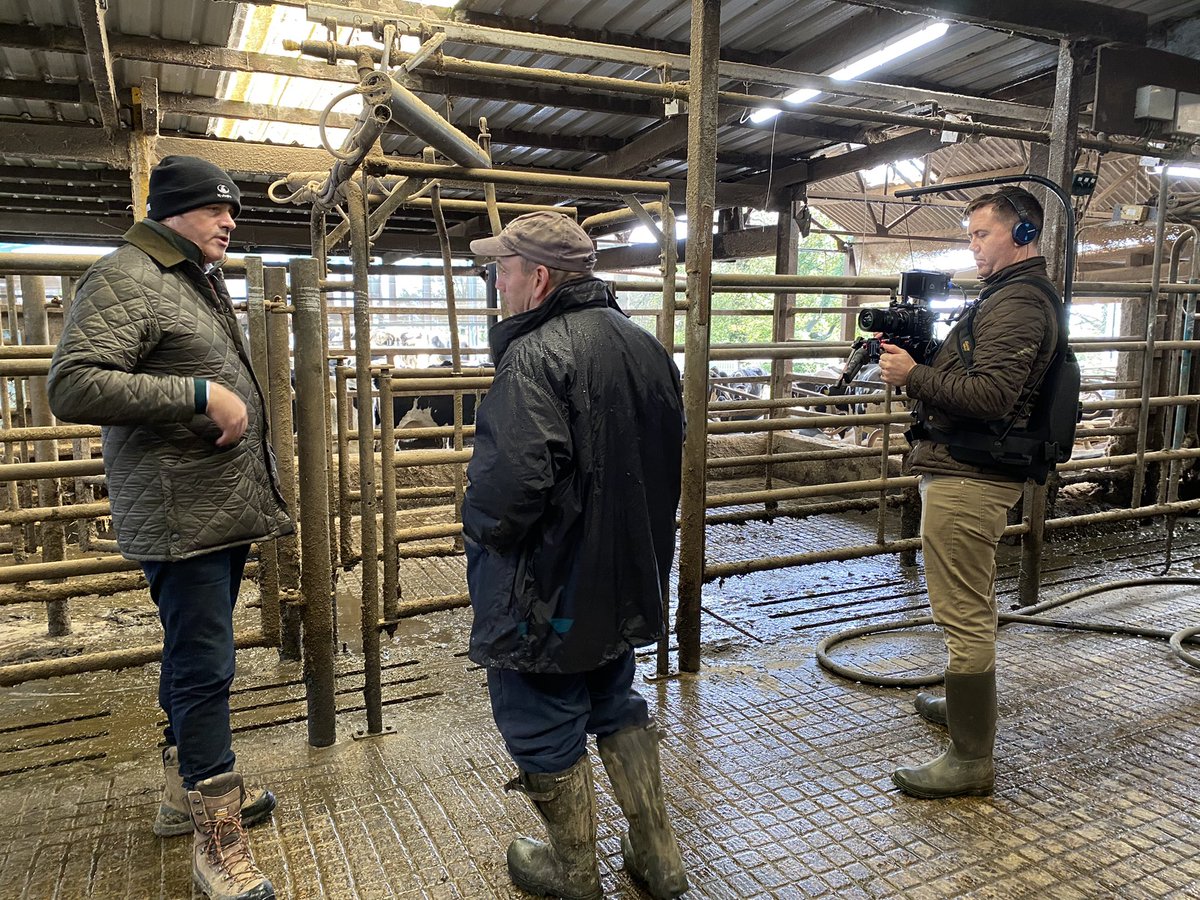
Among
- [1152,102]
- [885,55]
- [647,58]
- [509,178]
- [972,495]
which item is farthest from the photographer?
[885,55]

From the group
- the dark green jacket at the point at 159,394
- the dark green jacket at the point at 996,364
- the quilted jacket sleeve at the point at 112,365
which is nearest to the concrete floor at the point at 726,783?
the dark green jacket at the point at 159,394

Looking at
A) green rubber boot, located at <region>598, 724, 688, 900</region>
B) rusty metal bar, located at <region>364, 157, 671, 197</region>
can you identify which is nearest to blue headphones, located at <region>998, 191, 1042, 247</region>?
rusty metal bar, located at <region>364, 157, 671, 197</region>

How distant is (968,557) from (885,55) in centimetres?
406

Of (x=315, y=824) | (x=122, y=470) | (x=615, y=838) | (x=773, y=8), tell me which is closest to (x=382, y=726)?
(x=315, y=824)

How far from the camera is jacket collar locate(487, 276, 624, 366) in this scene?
6.16ft

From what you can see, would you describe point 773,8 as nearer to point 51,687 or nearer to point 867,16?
point 867,16

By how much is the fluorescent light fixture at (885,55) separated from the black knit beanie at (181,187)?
3.27 metres

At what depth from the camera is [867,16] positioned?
474 cm

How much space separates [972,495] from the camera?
8.08 feet

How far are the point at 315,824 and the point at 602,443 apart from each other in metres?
1.40

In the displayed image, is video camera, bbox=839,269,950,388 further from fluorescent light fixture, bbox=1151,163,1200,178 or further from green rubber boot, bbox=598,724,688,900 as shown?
fluorescent light fixture, bbox=1151,163,1200,178

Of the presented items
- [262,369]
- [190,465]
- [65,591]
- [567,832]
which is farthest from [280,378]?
[567,832]

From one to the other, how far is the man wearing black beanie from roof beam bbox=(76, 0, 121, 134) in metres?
2.06

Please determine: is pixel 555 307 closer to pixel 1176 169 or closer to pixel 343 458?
pixel 343 458
